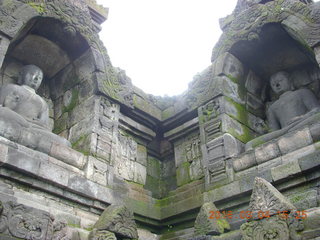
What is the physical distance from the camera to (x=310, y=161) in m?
6.17

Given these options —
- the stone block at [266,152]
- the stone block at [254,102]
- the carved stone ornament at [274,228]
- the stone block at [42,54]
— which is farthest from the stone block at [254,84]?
the carved stone ornament at [274,228]

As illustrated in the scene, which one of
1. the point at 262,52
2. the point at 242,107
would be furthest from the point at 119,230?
the point at 262,52

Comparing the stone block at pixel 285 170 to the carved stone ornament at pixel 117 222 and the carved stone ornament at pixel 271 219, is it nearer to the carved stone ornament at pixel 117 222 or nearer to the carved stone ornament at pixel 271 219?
the carved stone ornament at pixel 271 219

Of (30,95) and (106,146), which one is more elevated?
(30,95)

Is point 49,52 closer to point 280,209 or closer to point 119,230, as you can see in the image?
point 119,230

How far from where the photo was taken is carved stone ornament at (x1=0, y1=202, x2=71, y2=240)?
5148 millimetres

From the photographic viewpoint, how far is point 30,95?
802cm

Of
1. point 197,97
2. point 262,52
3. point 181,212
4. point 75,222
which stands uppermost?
point 262,52

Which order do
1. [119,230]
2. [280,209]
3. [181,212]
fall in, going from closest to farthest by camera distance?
[280,209], [119,230], [181,212]

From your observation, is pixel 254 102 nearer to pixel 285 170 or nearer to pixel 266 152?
pixel 266 152

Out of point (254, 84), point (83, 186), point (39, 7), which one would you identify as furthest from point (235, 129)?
point (39, 7)

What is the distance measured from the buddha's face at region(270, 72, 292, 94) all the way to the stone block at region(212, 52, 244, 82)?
2.61 feet

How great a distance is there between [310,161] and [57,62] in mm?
6259

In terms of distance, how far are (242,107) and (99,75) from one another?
3353 mm
